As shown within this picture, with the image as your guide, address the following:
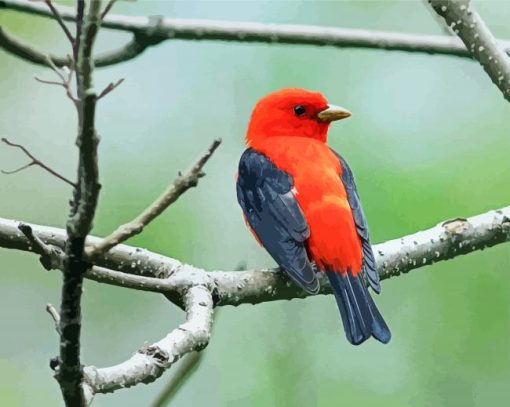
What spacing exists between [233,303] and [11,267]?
70.8 inches

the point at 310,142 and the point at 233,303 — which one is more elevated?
the point at 310,142

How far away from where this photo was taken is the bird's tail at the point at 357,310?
1854 millimetres

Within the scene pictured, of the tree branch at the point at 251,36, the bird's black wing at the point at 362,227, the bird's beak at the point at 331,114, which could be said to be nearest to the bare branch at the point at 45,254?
the bird's black wing at the point at 362,227

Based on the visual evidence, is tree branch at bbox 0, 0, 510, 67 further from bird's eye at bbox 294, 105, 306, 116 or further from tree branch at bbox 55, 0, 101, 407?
tree branch at bbox 55, 0, 101, 407

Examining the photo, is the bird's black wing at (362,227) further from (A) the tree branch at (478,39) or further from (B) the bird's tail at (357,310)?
(A) the tree branch at (478,39)

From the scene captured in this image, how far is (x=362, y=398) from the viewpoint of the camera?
2.89m

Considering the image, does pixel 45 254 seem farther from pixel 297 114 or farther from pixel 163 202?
pixel 297 114

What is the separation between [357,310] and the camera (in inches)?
75.1

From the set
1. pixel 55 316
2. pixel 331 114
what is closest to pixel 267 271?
pixel 331 114

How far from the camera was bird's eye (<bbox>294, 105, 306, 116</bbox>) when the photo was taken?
96.7 inches

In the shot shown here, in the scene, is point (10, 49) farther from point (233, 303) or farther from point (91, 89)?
point (91, 89)

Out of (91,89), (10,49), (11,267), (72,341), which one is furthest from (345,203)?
(11,267)

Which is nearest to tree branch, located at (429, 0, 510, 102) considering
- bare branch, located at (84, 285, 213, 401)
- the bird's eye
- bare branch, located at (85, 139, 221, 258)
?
the bird's eye

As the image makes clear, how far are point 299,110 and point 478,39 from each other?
67 cm
